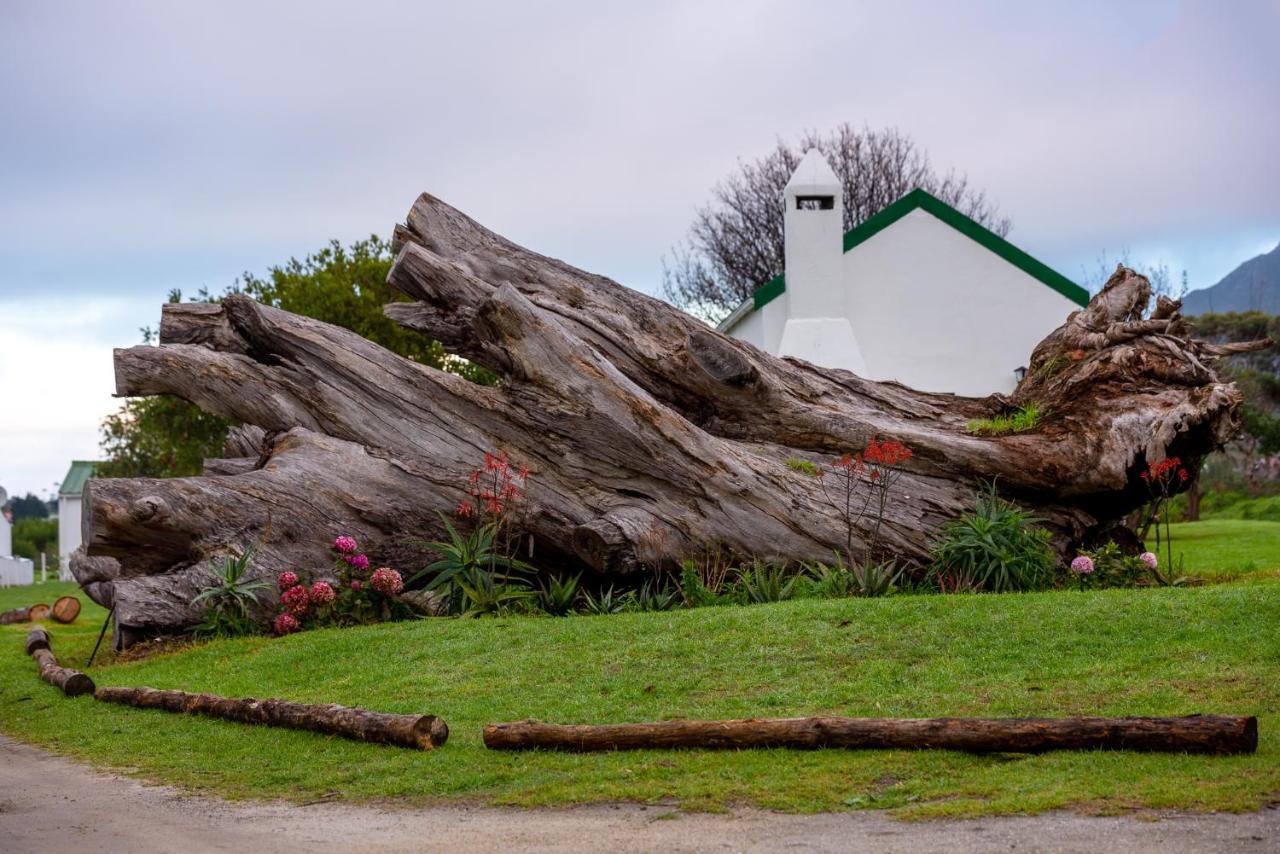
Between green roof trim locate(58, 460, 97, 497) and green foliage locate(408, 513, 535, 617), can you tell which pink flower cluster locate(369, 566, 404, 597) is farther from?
green roof trim locate(58, 460, 97, 497)

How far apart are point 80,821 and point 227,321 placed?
11.4 metres

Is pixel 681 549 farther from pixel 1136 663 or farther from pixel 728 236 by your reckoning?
pixel 728 236

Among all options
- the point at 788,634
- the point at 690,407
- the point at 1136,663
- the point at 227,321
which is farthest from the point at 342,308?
the point at 1136,663

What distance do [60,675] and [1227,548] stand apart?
18.1 meters

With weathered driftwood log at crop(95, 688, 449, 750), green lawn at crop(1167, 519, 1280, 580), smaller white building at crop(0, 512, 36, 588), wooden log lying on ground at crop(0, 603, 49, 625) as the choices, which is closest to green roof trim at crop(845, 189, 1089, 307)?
green lawn at crop(1167, 519, 1280, 580)

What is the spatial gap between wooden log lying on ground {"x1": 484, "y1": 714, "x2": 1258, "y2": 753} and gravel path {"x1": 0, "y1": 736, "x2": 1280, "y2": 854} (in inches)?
42.5

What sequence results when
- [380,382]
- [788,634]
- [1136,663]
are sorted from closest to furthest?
1. [1136,663]
2. [788,634]
3. [380,382]

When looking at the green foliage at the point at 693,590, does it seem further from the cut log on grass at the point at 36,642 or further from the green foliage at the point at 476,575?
the cut log on grass at the point at 36,642

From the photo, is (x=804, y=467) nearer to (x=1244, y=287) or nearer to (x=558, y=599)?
(x=558, y=599)

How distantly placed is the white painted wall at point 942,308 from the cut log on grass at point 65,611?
16.9m

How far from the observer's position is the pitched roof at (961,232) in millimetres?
26984

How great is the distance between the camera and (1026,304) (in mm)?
27109

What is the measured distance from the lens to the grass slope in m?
6.90

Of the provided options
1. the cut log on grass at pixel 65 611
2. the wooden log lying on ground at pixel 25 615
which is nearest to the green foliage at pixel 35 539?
the wooden log lying on ground at pixel 25 615
